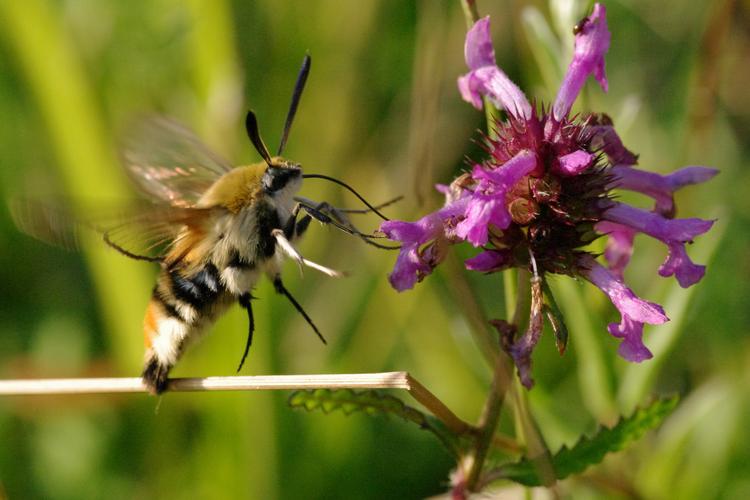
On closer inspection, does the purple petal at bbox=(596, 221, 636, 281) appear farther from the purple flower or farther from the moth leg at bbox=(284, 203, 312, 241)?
the moth leg at bbox=(284, 203, 312, 241)

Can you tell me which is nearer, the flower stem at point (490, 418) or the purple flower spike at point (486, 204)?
the purple flower spike at point (486, 204)

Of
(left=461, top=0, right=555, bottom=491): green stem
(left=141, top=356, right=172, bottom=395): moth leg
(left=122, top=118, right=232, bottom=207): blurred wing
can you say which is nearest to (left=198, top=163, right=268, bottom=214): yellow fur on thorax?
(left=122, top=118, right=232, bottom=207): blurred wing

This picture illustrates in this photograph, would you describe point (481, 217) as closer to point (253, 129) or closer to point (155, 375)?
point (253, 129)

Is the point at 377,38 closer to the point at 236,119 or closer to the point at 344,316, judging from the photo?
the point at 236,119

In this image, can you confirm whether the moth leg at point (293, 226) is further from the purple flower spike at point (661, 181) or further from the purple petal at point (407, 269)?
the purple flower spike at point (661, 181)

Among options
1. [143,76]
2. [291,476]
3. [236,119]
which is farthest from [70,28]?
[291,476]

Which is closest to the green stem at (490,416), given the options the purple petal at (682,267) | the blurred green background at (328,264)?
the purple petal at (682,267)
